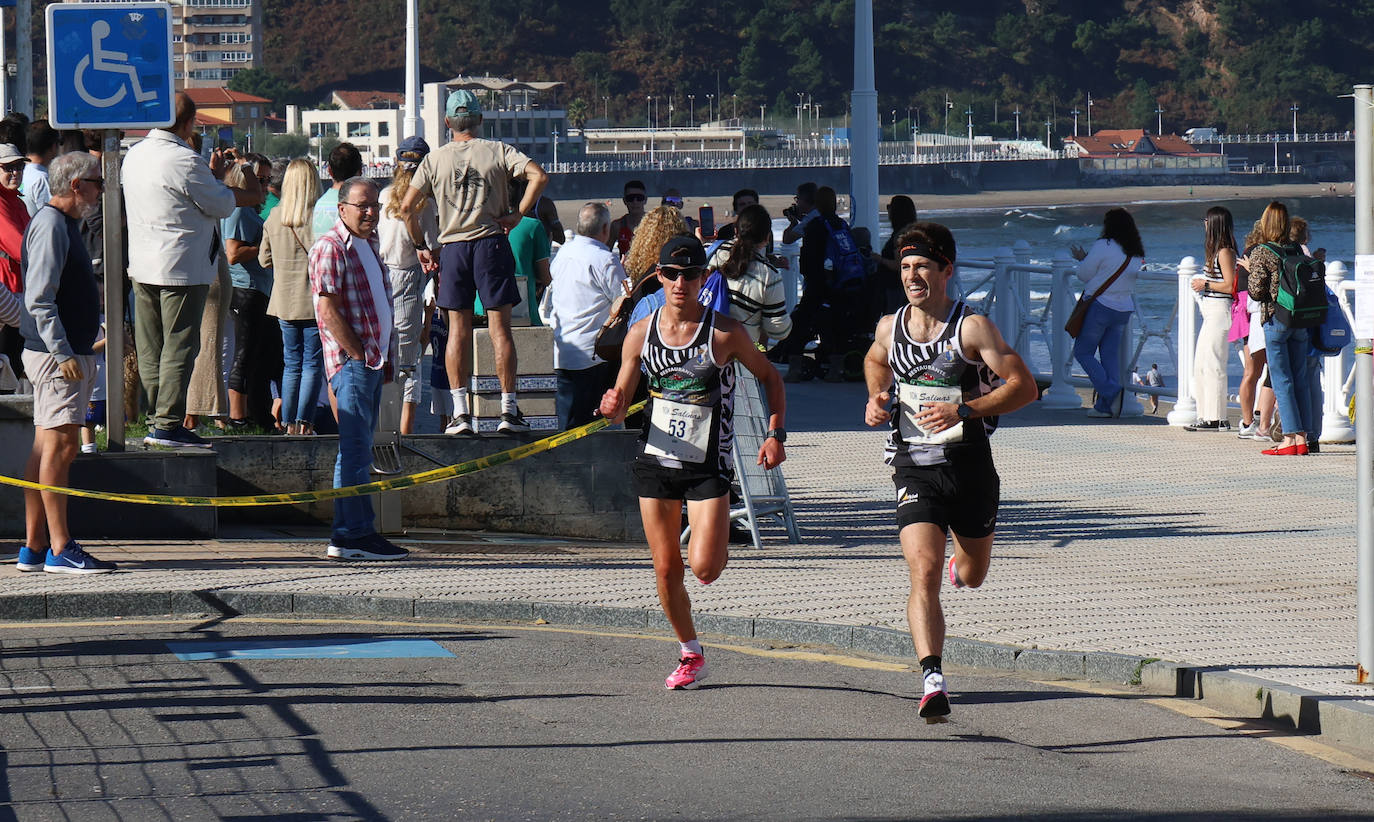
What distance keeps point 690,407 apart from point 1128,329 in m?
10.6

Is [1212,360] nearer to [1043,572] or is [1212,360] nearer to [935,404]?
[1043,572]

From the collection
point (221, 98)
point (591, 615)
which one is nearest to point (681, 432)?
point (591, 615)

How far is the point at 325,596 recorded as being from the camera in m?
8.86

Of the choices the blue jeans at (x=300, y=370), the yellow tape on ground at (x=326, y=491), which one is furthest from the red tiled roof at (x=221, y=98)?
the yellow tape on ground at (x=326, y=491)

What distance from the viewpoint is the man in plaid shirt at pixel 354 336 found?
953 centimetres

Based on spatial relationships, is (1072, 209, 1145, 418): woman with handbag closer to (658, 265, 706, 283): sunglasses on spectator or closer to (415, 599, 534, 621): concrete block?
(415, 599, 534, 621): concrete block

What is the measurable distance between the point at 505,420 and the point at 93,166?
9.99 ft

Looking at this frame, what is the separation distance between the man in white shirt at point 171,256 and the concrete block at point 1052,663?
484 cm

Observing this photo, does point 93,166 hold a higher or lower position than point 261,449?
higher

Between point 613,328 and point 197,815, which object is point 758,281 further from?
point 197,815

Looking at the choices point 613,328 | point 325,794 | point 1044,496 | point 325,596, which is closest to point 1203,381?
point 1044,496

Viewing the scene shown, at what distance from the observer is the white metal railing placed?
15.1 meters

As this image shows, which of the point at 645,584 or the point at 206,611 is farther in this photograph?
the point at 645,584

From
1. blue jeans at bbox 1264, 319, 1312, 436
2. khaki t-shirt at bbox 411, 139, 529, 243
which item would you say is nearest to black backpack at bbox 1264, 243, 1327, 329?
blue jeans at bbox 1264, 319, 1312, 436
